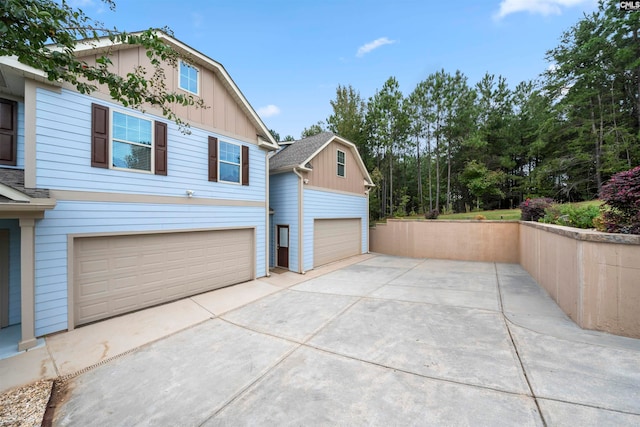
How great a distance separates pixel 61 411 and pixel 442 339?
16.7 feet

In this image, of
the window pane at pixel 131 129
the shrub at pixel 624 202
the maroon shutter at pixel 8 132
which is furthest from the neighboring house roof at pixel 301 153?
the shrub at pixel 624 202

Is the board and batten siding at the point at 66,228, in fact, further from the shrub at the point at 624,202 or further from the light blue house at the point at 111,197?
the shrub at the point at 624,202

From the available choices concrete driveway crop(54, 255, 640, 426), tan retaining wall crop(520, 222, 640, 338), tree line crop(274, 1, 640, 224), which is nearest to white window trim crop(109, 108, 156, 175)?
concrete driveway crop(54, 255, 640, 426)

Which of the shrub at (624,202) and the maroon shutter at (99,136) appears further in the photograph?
the maroon shutter at (99,136)

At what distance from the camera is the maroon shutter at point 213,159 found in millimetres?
7051

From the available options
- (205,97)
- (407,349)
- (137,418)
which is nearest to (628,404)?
(407,349)

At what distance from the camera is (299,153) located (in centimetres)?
1039

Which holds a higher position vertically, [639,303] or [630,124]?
[630,124]

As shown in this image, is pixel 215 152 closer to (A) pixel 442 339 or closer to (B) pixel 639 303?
(A) pixel 442 339

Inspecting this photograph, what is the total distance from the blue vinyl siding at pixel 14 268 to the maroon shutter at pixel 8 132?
1221 millimetres

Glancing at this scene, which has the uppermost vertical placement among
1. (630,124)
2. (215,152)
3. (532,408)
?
(630,124)

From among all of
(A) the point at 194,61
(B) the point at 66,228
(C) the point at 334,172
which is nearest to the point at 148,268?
(B) the point at 66,228

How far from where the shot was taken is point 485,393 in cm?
285

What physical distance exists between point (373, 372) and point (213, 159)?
21.2ft
